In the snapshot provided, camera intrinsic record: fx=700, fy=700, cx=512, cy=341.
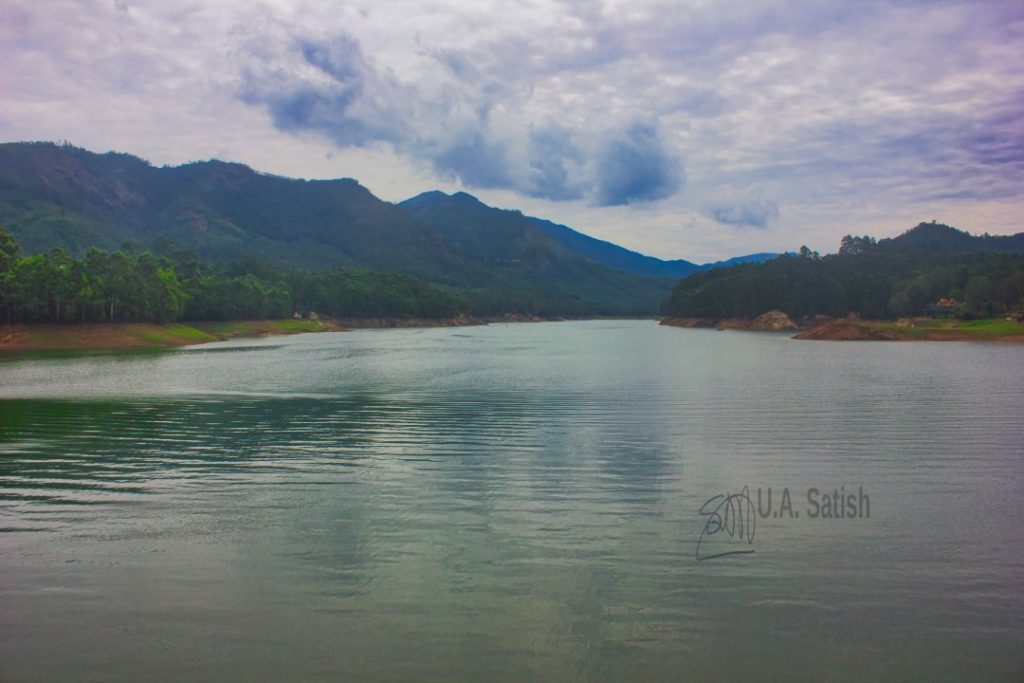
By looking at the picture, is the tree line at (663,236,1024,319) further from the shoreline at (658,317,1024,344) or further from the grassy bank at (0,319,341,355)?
the grassy bank at (0,319,341,355)

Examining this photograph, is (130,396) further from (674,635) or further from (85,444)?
(674,635)

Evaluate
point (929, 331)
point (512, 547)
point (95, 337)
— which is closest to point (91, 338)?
point (95, 337)

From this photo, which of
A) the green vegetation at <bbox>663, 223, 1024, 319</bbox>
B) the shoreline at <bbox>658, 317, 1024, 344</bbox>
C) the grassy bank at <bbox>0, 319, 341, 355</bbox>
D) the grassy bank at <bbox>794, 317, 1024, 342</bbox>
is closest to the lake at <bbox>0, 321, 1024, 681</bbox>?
the grassy bank at <bbox>0, 319, 341, 355</bbox>

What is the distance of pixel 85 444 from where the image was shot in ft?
86.4

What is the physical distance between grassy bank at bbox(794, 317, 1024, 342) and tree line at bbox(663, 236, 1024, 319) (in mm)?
5313

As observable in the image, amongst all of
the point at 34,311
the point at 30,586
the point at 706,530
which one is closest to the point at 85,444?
the point at 30,586

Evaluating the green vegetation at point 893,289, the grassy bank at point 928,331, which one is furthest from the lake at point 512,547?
the green vegetation at point 893,289

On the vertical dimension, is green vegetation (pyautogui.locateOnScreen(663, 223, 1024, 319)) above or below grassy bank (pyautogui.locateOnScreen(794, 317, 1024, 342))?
above

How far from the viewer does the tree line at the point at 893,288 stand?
→ 123750 millimetres

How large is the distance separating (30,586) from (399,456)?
12.7 metres

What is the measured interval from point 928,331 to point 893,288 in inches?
2249

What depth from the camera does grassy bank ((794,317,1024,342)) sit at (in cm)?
10500

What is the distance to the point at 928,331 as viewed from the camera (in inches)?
4471

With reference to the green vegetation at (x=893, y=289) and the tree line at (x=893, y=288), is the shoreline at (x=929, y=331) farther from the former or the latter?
the tree line at (x=893, y=288)
